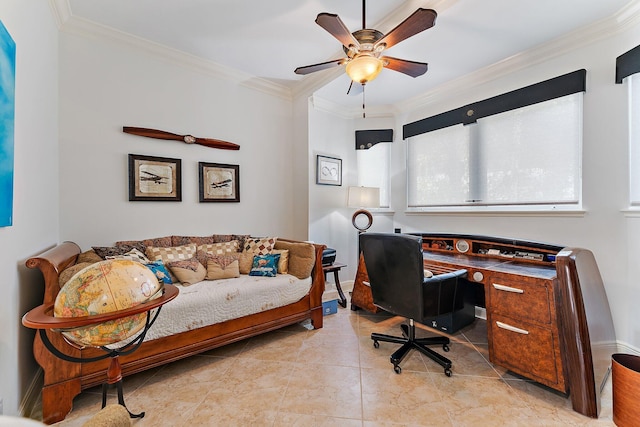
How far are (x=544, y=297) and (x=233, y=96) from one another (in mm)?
3517

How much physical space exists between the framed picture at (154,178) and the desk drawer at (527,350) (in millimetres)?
3089

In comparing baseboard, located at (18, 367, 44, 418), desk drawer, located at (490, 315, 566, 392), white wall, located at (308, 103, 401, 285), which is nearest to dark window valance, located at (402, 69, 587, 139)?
white wall, located at (308, 103, 401, 285)

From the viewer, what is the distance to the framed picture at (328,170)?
3732 millimetres

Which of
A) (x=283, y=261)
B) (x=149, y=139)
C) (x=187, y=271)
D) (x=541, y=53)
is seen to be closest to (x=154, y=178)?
(x=149, y=139)

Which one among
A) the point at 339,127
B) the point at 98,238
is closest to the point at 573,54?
the point at 339,127

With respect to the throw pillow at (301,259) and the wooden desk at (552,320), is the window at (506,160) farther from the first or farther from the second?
the throw pillow at (301,259)

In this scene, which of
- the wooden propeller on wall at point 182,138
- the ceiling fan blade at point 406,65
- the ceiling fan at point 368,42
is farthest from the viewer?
the wooden propeller on wall at point 182,138

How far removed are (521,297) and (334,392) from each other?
137 cm

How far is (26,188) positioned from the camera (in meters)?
1.65

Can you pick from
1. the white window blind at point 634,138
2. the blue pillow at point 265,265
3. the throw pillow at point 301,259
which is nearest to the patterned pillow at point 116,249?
the blue pillow at point 265,265

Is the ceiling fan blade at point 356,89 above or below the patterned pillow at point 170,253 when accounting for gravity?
above

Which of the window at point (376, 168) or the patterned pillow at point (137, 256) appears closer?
the patterned pillow at point (137, 256)

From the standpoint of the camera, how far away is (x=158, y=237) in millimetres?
2828

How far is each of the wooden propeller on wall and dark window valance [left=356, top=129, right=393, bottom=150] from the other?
1734mm
